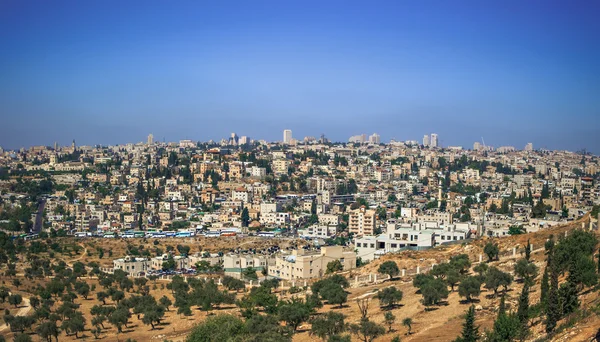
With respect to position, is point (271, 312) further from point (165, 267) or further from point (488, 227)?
point (488, 227)

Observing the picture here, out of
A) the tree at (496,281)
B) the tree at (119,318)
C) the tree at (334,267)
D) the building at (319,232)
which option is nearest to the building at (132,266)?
the tree at (334,267)

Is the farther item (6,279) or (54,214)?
(54,214)

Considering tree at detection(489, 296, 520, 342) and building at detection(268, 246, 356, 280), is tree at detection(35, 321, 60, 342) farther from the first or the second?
tree at detection(489, 296, 520, 342)

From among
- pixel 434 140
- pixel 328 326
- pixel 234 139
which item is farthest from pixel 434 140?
pixel 328 326

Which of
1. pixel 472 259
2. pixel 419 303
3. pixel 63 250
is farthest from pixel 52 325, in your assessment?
pixel 63 250

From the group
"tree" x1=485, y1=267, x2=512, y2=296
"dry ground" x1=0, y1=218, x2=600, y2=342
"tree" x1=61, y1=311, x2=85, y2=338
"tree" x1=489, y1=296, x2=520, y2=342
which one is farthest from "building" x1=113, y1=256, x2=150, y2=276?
"tree" x1=489, y1=296, x2=520, y2=342

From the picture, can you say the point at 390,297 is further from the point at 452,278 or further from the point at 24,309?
the point at 24,309
